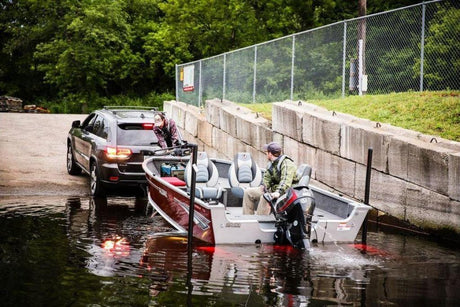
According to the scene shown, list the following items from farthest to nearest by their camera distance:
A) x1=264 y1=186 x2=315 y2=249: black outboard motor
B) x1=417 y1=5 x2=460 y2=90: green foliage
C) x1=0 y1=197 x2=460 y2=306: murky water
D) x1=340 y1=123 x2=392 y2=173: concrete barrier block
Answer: x1=417 y1=5 x2=460 y2=90: green foliage
x1=340 y1=123 x2=392 y2=173: concrete barrier block
x1=264 y1=186 x2=315 y2=249: black outboard motor
x1=0 y1=197 x2=460 y2=306: murky water

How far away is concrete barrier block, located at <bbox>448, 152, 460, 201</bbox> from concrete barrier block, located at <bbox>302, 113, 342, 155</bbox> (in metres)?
3.21

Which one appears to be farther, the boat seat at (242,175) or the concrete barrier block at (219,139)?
the concrete barrier block at (219,139)

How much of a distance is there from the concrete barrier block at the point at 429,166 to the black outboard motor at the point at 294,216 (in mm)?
2337

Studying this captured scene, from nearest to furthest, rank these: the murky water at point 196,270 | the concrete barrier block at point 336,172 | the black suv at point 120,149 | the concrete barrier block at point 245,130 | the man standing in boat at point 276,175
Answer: the murky water at point 196,270 → the man standing in boat at point 276,175 → the concrete barrier block at point 336,172 → the black suv at point 120,149 → the concrete barrier block at point 245,130

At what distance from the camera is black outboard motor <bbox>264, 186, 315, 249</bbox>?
10438mm

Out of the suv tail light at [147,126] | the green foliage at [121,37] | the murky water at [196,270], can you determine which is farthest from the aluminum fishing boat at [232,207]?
the green foliage at [121,37]

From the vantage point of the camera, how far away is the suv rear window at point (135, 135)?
1514cm

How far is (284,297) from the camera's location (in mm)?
7863

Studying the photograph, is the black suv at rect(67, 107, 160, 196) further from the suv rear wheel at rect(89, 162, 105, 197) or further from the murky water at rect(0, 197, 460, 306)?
the murky water at rect(0, 197, 460, 306)

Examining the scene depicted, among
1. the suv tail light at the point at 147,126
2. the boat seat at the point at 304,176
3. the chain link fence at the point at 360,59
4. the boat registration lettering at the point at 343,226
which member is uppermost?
the chain link fence at the point at 360,59

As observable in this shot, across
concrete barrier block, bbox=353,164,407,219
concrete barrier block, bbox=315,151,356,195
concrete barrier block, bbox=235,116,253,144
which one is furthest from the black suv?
concrete barrier block, bbox=353,164,407,219

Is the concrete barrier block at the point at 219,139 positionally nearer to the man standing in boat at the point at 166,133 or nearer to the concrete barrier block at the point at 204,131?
the concrete barrier block at the point at 204,131

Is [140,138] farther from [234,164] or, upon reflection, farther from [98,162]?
[234,164]

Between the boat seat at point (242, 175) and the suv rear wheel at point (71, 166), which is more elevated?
the boat seat at point (242, 175)
